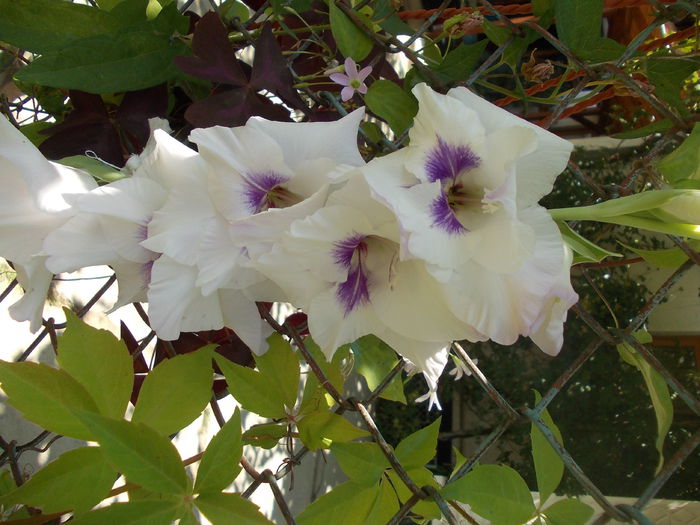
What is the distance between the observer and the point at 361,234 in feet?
0.92

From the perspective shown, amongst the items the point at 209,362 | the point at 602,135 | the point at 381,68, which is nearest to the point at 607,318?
the point at 602,135

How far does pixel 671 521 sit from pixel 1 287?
1362 millimetres

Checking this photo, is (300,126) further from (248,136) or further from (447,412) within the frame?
(447,412)

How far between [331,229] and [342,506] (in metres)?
0.21

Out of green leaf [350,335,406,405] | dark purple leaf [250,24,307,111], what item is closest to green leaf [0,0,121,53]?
dark purple leaf [250,24,307,111]

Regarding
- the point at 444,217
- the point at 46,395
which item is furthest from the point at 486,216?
the point at 46,395

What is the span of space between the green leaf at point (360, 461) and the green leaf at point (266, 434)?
3.8 inches

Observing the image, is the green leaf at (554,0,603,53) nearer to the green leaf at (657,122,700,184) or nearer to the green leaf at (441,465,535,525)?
the green leaf at (657,122,700,184)

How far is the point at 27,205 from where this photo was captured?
32 cm

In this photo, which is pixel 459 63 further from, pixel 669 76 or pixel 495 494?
pixel 495 494

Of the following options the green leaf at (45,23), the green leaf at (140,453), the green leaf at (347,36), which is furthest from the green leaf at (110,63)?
the green leaf at (140,453)

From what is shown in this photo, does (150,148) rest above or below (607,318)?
above

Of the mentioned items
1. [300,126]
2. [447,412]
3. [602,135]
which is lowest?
[447,412]

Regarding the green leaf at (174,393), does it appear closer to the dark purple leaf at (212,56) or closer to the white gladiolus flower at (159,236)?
the white gladiolus flower at (159,236)
